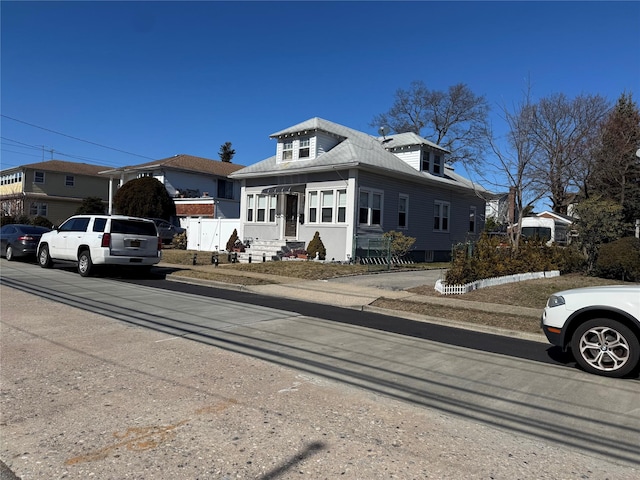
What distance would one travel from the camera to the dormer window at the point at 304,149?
23.5m

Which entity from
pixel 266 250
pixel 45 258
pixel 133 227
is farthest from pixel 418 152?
pixel 45 258

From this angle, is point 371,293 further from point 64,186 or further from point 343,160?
point 64,186

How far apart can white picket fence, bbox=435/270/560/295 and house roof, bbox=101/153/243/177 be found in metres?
27.4

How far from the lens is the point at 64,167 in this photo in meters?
46.7

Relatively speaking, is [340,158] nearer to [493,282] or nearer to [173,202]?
[493,282]

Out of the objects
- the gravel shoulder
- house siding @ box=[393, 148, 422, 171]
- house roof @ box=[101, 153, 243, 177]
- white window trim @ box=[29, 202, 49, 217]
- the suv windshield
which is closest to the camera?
the gravel shoulder

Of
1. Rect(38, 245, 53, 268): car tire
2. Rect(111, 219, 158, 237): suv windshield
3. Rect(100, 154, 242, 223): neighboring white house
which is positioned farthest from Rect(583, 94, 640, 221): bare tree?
Rect(38, 245, 53, 268): car tire

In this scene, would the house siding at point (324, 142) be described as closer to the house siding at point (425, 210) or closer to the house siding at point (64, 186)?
the house siding at point (425, 210)

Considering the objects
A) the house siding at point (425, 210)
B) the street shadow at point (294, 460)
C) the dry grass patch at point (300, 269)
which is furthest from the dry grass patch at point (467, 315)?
the house siding at point (425, 210)

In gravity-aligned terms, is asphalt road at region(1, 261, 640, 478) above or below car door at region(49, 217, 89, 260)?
below

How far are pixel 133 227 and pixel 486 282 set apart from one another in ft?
35.8

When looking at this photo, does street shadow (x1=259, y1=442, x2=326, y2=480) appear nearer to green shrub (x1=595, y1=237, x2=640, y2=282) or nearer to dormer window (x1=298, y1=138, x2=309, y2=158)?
green shrub (x1=595, y1=237, x2=640, y2=282)

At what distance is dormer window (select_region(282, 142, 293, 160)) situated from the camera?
79.2 feet

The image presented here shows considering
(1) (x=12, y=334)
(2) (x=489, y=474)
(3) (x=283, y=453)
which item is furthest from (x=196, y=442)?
(1) (x=12, y=334)
